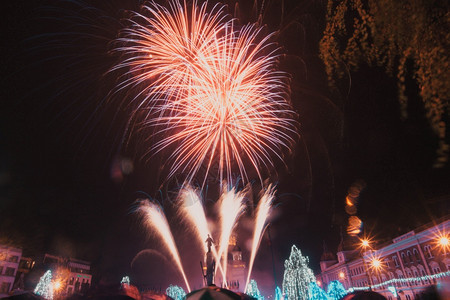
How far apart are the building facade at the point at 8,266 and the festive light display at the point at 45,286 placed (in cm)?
564

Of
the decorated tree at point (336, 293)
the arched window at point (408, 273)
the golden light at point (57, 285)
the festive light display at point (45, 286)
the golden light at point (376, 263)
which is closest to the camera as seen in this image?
the decorated tree at point (336, 293)

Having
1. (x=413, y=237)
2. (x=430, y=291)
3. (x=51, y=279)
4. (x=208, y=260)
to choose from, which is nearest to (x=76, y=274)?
(x=51, y=279)

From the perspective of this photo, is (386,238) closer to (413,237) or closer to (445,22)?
(413,237)

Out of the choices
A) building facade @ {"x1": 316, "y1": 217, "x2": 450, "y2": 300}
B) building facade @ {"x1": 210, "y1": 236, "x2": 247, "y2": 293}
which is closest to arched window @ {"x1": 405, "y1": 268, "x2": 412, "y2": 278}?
building facade @ {"x1": 316, "y1": 217, "x2": 450, "y2": 300}

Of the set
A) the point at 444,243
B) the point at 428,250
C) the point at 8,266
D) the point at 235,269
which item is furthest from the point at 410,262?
the point at 235,269

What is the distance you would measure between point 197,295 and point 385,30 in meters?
8.45

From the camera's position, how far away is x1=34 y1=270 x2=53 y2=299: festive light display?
1920 inches

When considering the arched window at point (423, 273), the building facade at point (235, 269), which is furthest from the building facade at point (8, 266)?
the building facade at point (235, 269)

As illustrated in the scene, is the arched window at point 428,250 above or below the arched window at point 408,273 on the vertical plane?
above

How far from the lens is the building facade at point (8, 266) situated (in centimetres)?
4212

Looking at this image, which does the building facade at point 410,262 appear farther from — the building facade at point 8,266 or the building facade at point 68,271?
the building facade at point 68,271

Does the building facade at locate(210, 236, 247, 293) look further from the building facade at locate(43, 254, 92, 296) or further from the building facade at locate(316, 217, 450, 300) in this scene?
the building facade at locate(316, 217, 450, 300)

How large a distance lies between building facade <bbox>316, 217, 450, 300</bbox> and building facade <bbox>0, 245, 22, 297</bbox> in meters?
51.6

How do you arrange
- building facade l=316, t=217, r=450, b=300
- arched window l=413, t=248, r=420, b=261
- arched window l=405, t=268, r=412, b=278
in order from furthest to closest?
arched window l=405, t=268, r=412, b=278, arched window l=413, t=248, r=420, b=261, building facade l=316, t=217, r=450, b=300
